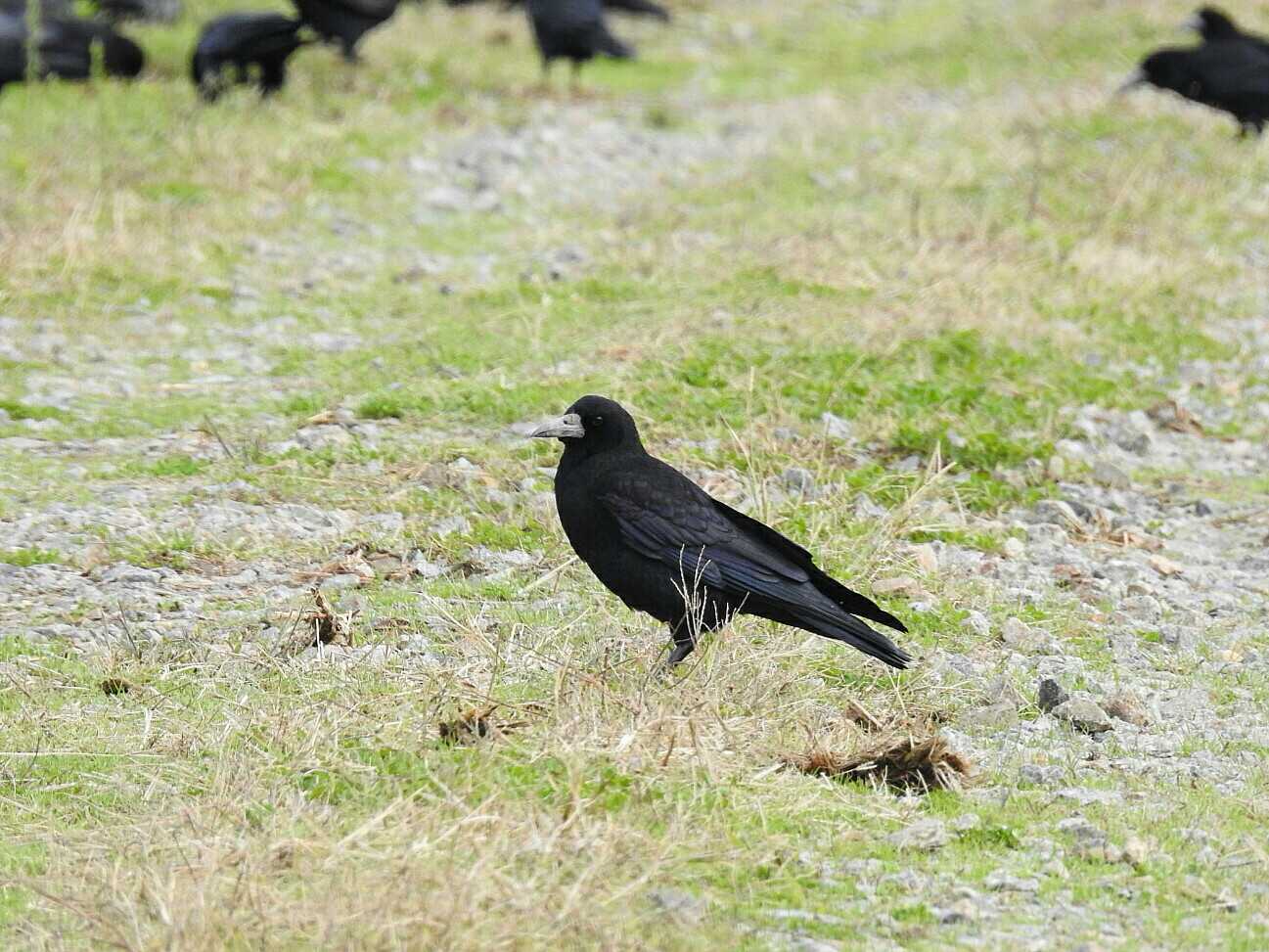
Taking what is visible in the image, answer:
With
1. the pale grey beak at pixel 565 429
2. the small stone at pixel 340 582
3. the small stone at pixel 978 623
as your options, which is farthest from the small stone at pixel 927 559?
the small stone at pixel 340 582

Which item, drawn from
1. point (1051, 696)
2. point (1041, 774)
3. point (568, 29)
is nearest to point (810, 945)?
point (1041, 774)

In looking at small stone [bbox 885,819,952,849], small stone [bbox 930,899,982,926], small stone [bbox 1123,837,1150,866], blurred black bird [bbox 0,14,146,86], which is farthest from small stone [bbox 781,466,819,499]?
blurred black bird [bbox 0,14,146,86]

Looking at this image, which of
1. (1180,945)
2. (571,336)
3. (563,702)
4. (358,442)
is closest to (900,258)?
(571,336)

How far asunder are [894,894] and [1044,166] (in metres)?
10.0

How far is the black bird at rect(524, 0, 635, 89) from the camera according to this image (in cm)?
1564

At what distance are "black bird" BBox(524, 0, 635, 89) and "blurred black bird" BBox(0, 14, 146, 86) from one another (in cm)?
342

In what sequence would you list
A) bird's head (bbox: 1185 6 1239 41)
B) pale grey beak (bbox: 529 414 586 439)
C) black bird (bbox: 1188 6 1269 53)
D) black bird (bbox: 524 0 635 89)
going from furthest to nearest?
black bird (bbox: 524 0 635 89) < bird's head (bbox: 1185 6 1239 41) < black bird (bbox: 1188 6 1269 53) < pale grey beak (bbox: 529 414 586 439)

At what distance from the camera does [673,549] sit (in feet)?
18.6

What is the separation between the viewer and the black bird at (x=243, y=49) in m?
13.9

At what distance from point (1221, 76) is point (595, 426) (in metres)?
10.4

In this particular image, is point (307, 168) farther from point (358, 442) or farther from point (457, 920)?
point (457, 920)

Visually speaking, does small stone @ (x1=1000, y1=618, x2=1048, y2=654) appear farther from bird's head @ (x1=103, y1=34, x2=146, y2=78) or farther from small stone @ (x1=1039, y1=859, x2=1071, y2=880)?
bird's head @ (x1=103, y1=34, x2=146, y2=78)

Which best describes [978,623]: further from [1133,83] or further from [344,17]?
[344,17]

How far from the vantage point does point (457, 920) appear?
370cm
